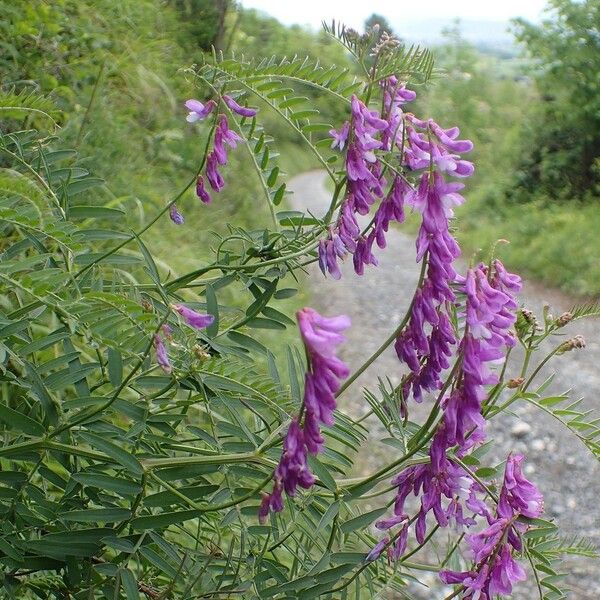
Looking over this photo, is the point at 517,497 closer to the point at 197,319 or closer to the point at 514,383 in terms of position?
the point at 514,383

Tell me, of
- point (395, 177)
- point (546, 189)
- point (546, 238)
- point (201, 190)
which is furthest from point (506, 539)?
point (546, 189)

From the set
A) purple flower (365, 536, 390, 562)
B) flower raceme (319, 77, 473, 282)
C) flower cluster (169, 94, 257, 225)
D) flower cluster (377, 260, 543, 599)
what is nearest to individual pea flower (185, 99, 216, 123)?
flower cluster (169, 94, 257, 225)

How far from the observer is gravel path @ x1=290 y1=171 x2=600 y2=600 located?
10.5 ft

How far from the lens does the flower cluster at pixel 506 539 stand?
930 millimetres

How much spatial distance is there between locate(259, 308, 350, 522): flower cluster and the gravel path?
0.60 m

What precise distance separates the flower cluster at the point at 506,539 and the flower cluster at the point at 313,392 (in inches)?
10.3

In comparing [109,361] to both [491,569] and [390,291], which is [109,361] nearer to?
[491,569]

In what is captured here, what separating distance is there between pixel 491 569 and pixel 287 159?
13405 millimetres

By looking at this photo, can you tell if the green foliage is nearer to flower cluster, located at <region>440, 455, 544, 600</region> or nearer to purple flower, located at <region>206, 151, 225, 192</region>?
purple flower, located at <region>206, 151, 225, 192</region>

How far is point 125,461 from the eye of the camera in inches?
37.5

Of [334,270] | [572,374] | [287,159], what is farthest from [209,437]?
[287,159]

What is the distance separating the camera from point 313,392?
76cm

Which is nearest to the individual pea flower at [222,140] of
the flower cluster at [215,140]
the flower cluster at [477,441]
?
the flower cluster at [215,140]

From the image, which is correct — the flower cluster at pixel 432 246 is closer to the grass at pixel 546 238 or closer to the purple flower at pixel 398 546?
the purple flower at pixel 398 546
